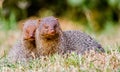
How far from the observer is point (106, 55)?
5594mm

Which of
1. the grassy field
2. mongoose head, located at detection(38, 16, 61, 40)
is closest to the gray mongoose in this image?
mongoose head, located at detection(38, 16, 61, 40)

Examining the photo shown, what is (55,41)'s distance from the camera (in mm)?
6035

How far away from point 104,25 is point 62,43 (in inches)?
167

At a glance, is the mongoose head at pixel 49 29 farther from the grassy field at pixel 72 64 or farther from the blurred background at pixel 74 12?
the blurred background at pixel 74 12

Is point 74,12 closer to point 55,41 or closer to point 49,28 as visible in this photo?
point 55,41

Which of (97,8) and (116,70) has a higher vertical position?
(97,8)

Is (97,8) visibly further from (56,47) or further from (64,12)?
(56,47)

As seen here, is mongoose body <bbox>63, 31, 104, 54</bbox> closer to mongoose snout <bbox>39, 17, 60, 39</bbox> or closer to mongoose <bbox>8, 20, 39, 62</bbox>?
mongoose snout <bbox>39, 17, 60, 39</bbox>

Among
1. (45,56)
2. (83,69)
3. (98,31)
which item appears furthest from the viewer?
(98,31)

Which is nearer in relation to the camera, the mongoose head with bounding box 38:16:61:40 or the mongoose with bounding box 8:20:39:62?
the mongoose head with bounding box 38:16:61:40

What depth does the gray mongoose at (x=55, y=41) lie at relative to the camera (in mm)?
5887

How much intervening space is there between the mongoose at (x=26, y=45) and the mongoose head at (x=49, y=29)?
10cm

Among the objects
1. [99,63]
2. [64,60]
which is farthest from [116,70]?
[64,60]

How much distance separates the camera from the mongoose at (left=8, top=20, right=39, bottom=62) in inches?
235
